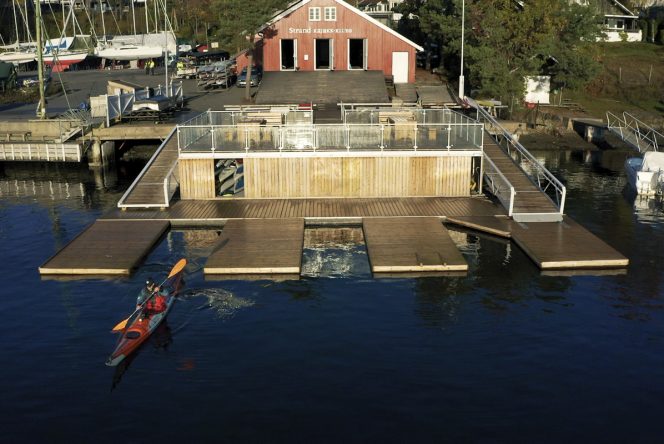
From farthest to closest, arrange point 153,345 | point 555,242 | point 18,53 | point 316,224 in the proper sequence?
point 18,53, point 316,224, point 555,242, point 153,345

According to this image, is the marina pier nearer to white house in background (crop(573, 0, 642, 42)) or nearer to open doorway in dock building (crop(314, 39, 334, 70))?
open doorway in dock building (crop(314, 39, 334, 70))

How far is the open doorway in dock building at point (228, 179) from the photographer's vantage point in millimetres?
39341

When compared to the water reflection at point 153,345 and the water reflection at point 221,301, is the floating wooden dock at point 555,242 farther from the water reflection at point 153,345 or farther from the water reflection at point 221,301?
the water reflection at point 153,345

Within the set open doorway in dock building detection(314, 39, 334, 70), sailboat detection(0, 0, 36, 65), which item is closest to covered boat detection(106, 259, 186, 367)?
open doorway in dock building detection(314, 39, 334, 70)

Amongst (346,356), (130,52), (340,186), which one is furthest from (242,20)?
(346,356)

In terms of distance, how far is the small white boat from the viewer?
4253 centimetres

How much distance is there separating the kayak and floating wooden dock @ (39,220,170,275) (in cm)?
481

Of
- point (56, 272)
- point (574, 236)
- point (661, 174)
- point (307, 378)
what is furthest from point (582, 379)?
point (661, 174)

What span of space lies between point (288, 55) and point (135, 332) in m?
48.2

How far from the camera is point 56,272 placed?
28.3 meters

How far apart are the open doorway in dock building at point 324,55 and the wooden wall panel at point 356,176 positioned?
29.7 metres

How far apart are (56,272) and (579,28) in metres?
53.6

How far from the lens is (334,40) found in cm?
6412

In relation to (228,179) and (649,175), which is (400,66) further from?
(228,179)
